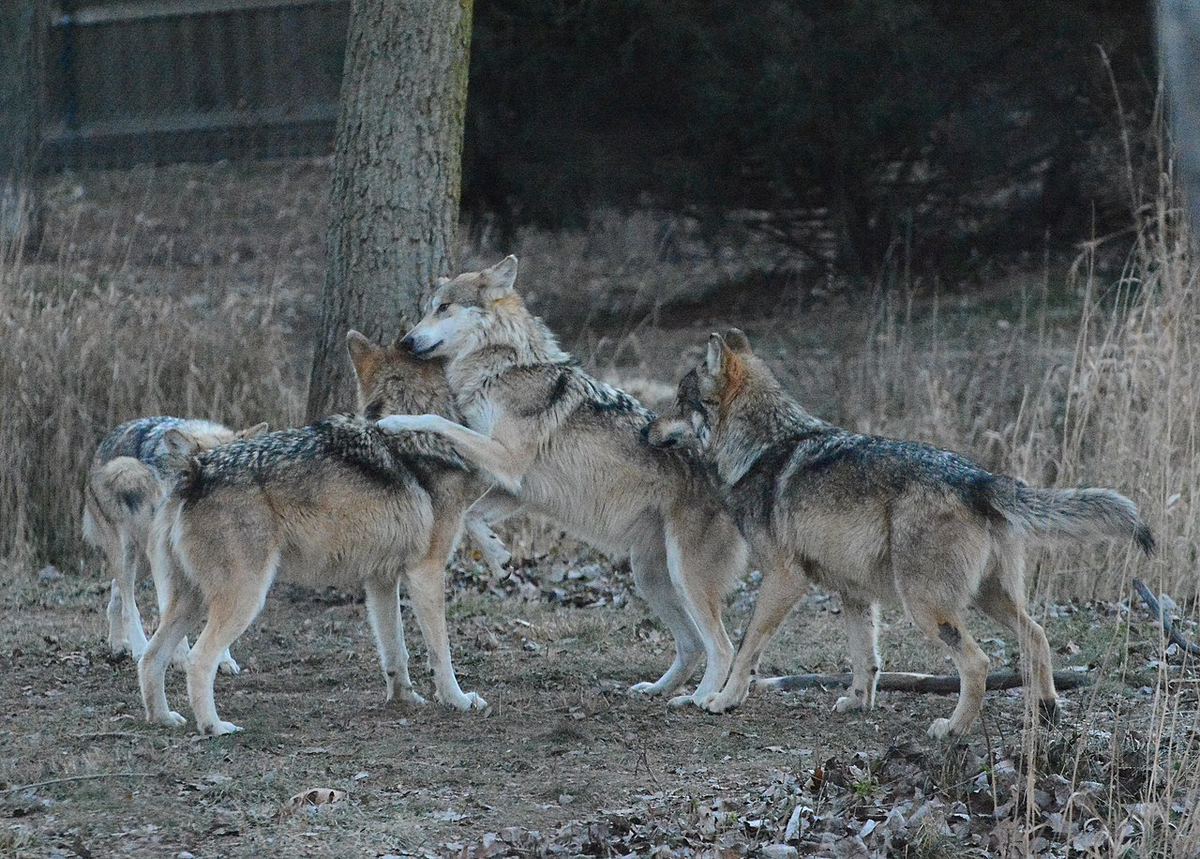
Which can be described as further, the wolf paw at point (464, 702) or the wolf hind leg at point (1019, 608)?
the wolf paw at point (464, 702)

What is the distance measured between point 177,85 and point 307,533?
52.9 feet

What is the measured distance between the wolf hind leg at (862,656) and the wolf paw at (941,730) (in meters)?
0.59

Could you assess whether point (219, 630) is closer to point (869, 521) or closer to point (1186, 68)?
point (869, 521)

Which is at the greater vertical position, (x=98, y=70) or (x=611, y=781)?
(x=98, y=70)

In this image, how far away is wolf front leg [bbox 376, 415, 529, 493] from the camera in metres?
6.14

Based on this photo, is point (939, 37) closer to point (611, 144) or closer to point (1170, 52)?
point (611, 144)

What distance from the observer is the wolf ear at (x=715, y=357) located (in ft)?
20.5

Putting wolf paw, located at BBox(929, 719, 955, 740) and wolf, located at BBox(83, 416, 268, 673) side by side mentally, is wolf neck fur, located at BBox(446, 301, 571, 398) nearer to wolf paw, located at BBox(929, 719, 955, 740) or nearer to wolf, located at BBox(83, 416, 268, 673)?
wolf, located at BBox(83, 416, 268, 673)

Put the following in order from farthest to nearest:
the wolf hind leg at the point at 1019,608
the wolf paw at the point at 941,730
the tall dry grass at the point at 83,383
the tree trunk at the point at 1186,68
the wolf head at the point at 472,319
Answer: the tall dry grass at the point at 83,383 → the wolf head at the point at 472,319 → the wolf hind leg at the point at 1019,608 → the wolf paw at the point at 941,730 → the tree trunk at the point at 1186,68

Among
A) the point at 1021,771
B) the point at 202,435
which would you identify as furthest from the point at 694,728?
the point at 202,435

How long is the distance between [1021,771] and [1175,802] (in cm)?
55

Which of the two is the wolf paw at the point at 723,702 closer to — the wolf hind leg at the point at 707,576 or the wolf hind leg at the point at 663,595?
the wolf hind leg at the point at 707,576

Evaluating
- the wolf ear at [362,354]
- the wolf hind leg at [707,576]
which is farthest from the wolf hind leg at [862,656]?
the wolf ear at [362,354]

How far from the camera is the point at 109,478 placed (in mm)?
6359
